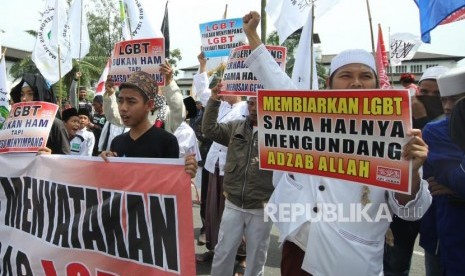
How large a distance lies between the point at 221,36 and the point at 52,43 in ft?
9.34

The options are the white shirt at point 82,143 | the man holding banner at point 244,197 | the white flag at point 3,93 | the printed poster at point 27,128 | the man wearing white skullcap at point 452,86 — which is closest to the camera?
the man wearing white skullcap at point 452,86

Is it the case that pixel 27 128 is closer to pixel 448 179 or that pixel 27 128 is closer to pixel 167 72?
pixel 167 72

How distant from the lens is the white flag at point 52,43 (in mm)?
7164

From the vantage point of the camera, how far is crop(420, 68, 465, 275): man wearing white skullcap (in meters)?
2.35

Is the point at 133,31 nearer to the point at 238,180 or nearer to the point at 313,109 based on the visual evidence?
the point at 238,180

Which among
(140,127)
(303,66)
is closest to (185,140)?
(303,66)

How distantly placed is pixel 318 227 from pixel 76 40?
646cm

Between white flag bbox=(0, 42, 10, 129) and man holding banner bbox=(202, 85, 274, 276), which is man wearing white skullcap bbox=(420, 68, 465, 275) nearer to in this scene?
man holding banner bbox=(202, 85, 274, 276)

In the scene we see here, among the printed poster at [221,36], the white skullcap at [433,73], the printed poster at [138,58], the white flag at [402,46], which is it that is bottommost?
the white skullcap at [433,73]

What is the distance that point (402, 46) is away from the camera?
8.90 meters

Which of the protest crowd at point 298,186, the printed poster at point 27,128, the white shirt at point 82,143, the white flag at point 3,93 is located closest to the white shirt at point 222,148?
the protest crowd at point 298,186

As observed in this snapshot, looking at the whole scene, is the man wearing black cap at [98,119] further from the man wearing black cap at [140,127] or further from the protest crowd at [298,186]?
the man wearing black cap at [140,127]

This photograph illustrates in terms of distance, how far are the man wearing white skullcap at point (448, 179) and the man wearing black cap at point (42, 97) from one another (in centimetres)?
304

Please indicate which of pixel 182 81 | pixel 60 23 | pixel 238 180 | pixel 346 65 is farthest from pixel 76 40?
pixel 182 81
